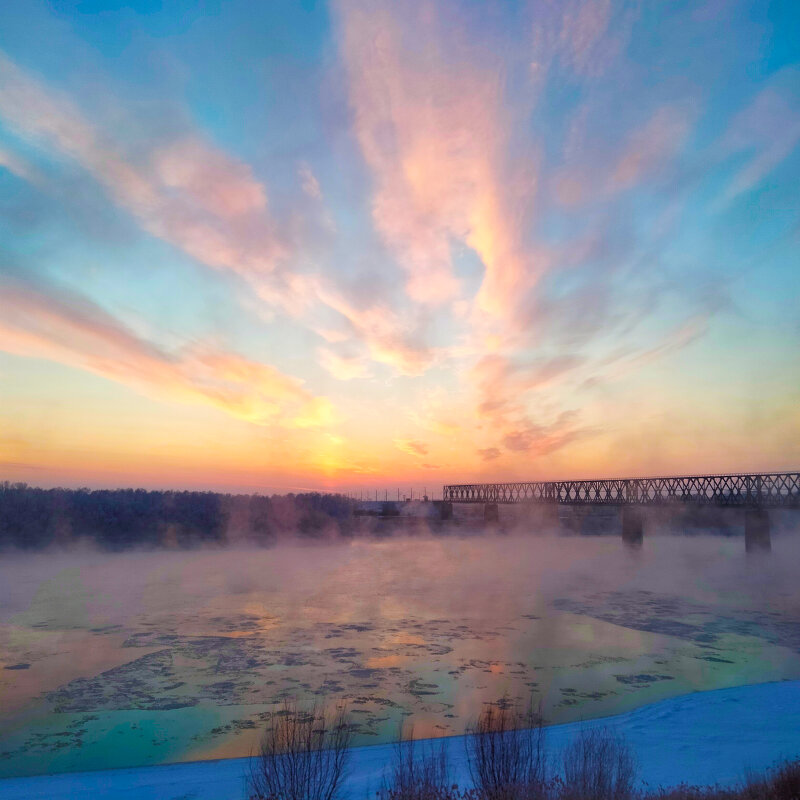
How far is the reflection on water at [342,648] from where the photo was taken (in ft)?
56.3

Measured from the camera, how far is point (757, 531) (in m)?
71.2

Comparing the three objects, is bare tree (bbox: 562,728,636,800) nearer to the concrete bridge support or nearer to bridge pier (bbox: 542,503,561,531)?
the concrete bridge support

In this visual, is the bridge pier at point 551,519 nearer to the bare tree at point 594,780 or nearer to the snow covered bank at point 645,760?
the snow covered bank at point 645,760

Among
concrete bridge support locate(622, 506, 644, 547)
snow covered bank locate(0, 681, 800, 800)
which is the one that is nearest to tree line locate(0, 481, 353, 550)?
concrete bridge support locate(622, 506, 644, 547)

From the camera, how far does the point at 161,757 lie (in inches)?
A: 585

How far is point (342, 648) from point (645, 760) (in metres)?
14.9

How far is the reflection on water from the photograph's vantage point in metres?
17.2

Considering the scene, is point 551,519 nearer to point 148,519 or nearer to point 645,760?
point 148,519


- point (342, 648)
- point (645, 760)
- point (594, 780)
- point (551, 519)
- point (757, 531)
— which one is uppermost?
point (551, 519)

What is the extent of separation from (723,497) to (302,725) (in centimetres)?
7712

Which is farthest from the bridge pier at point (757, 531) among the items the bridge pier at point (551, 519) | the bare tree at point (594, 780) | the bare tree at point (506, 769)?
the bare tree at point (506, 769)

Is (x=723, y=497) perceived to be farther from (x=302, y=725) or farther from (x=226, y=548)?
(x=302, y=725)

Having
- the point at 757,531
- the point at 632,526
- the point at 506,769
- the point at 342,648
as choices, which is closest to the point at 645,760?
the point at 506,769

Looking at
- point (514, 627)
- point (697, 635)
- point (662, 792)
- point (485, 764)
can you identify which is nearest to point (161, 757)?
point (485, 764)
